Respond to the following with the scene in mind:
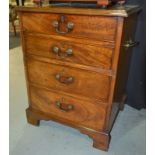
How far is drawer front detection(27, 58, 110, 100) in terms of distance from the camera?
971 millimetres

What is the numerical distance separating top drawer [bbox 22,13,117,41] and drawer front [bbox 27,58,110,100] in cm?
19

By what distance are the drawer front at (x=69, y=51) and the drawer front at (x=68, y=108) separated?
0.80 ft

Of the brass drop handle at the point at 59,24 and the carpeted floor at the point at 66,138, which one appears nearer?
the brass drop handle at the point at 59,24

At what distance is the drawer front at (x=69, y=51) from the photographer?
90 cm

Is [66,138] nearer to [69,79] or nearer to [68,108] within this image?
[68,108]

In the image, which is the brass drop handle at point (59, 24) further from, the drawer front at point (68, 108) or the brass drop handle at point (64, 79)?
the drawer front at point (68, 108)

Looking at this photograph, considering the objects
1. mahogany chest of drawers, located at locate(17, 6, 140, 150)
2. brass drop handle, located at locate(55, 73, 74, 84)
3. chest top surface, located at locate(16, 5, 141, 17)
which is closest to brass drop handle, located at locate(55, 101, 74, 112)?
mahogany chest of drawers, located at locate(17, 6, 140, 150)

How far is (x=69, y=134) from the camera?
125 cm

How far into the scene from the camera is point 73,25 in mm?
893

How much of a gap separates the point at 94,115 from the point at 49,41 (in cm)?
48

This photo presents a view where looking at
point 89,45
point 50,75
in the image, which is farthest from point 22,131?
point 89,45

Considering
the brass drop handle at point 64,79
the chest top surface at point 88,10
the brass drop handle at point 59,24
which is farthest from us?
the brass drop handle at point 64,79

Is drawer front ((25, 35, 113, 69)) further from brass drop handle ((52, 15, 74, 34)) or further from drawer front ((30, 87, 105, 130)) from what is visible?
drawer front ((30, 87, 105, 130))

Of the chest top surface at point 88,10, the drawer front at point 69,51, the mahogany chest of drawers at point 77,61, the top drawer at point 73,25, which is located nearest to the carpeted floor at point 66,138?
the mahogany chest of drawers at point 77,61
